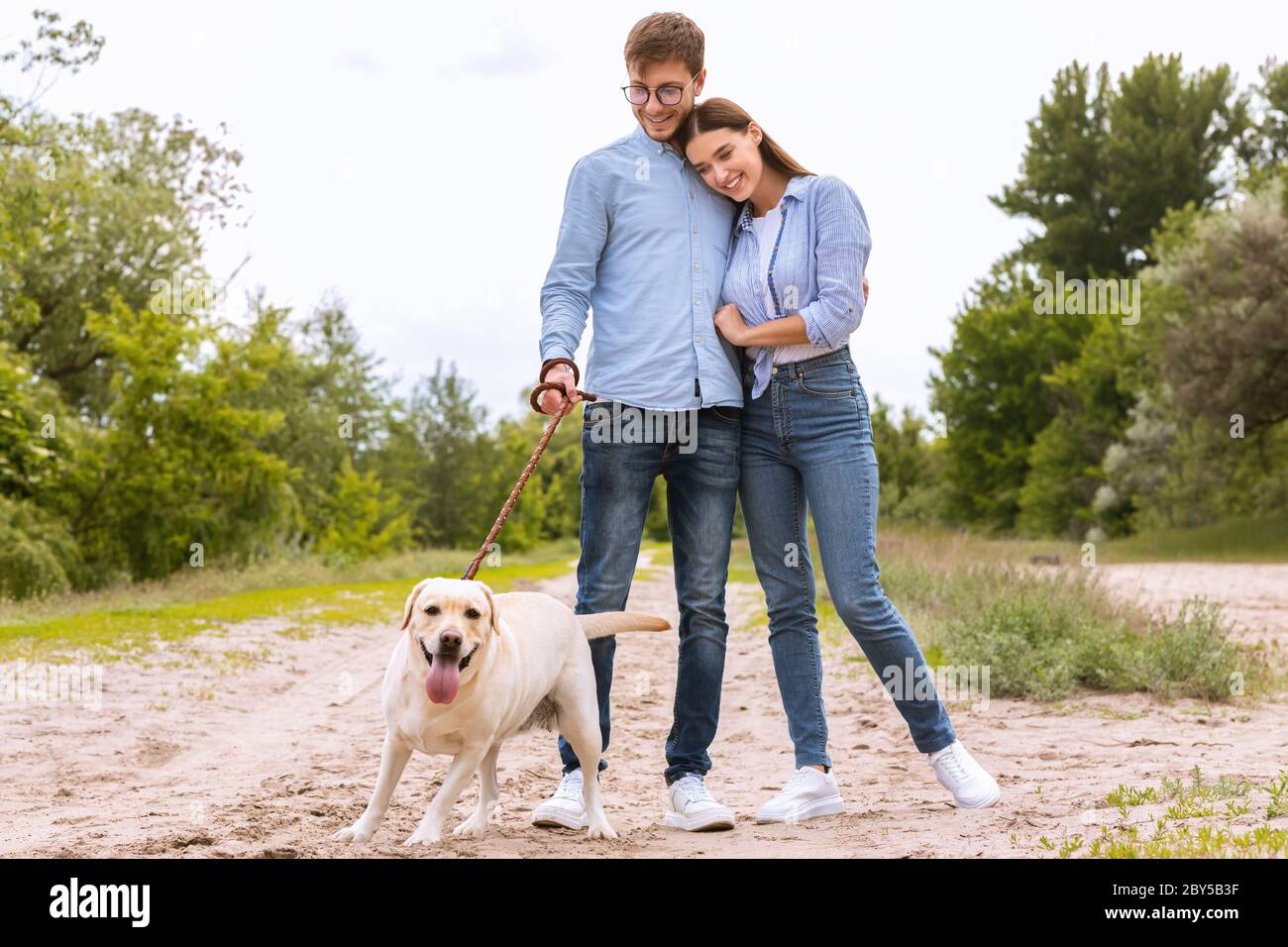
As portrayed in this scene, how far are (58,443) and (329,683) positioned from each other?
1512 centimetres

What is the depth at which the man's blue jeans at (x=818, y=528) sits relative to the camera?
Result: 15.2 ft

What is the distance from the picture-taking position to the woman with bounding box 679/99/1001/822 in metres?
4.64

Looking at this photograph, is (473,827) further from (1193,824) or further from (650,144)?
(650,144)

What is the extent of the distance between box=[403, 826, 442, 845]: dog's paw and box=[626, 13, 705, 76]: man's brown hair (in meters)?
2.97

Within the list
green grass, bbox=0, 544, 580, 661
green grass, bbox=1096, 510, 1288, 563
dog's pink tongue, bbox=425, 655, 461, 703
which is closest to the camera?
dog's pink tongue, bbox=425, 655, 461, 703

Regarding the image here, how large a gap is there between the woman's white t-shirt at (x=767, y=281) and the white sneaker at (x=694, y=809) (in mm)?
1725

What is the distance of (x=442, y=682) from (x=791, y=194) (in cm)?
237

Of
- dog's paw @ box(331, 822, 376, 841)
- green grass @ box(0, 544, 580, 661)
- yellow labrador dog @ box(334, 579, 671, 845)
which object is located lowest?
green grass @ box(0, 544, 580, 661)

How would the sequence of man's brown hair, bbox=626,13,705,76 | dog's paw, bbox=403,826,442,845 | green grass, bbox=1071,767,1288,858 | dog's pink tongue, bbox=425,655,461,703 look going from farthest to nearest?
man's brown hair, bbox=626,13,705,76, dog's paw, bbox=403,826,442,845, dog's pink tongue, bbox=425,655,461,703, green grass, bbox=1071,767,1288,858

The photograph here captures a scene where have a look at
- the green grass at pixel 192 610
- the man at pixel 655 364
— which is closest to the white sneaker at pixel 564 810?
the man at pixel 655 364

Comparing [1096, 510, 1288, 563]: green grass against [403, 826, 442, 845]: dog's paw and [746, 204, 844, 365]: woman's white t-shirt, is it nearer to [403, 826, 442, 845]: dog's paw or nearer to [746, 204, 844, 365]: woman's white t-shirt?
[746, 204, 844, 365]: woman's white t-shirt

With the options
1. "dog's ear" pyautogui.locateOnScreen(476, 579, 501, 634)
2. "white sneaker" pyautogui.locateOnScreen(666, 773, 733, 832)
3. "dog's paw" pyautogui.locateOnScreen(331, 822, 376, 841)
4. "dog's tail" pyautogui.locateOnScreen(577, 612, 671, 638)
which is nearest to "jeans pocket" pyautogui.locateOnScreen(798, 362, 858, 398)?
"dog's tail" pyautogui.locateOnScreen(577, 612, 671, 638)
